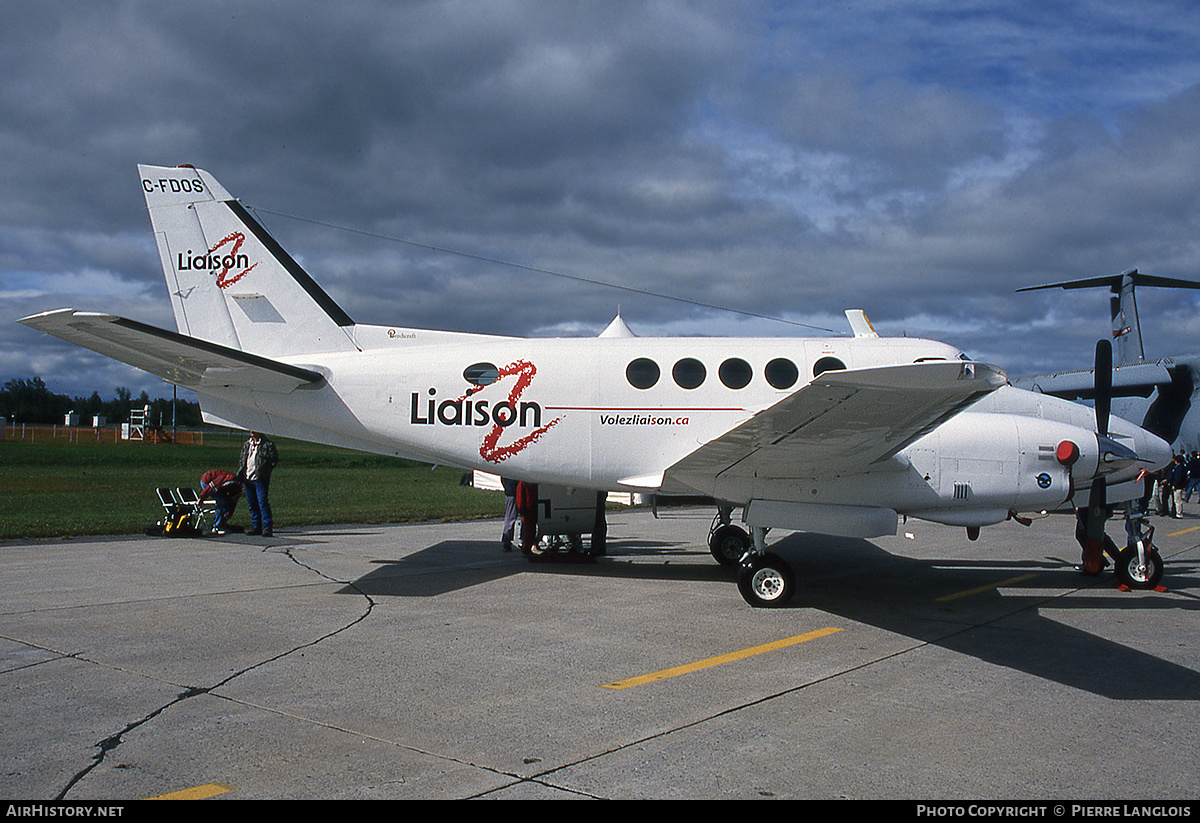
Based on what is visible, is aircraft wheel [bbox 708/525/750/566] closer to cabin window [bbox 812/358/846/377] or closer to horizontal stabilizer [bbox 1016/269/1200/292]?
cabin window [bbox 812/358/846/377]

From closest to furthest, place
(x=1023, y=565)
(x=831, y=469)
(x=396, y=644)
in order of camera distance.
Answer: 1. (x=396, y=644)
2. (x=831, y=469)
3. (x=1023, y=565)

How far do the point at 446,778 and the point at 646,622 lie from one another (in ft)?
13.5

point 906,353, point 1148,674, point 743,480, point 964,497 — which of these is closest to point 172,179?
point 743,480

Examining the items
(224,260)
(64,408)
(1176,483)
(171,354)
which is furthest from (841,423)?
(64,408)

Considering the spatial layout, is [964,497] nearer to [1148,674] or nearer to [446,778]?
[1148,674]

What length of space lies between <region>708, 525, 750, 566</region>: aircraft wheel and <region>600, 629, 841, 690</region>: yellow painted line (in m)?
4.21

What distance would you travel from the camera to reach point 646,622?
26.4 ft

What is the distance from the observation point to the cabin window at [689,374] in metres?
10.0

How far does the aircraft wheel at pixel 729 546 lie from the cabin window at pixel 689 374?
10.1 feet

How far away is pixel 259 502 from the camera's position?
14969 millimetres

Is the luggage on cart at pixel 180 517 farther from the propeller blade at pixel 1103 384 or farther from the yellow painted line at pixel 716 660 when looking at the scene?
the propeller blade at pixel 1103 384

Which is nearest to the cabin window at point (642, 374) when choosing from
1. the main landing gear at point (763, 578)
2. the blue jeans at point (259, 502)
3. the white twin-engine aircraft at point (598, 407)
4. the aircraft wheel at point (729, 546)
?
the white twin-engine aircraft at point (598, 407)

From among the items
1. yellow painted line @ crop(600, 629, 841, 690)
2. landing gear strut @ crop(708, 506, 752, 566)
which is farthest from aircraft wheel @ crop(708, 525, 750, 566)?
yellow painted line @ crop(600, 629, 841, 690)

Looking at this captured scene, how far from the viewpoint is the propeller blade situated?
10.4m
